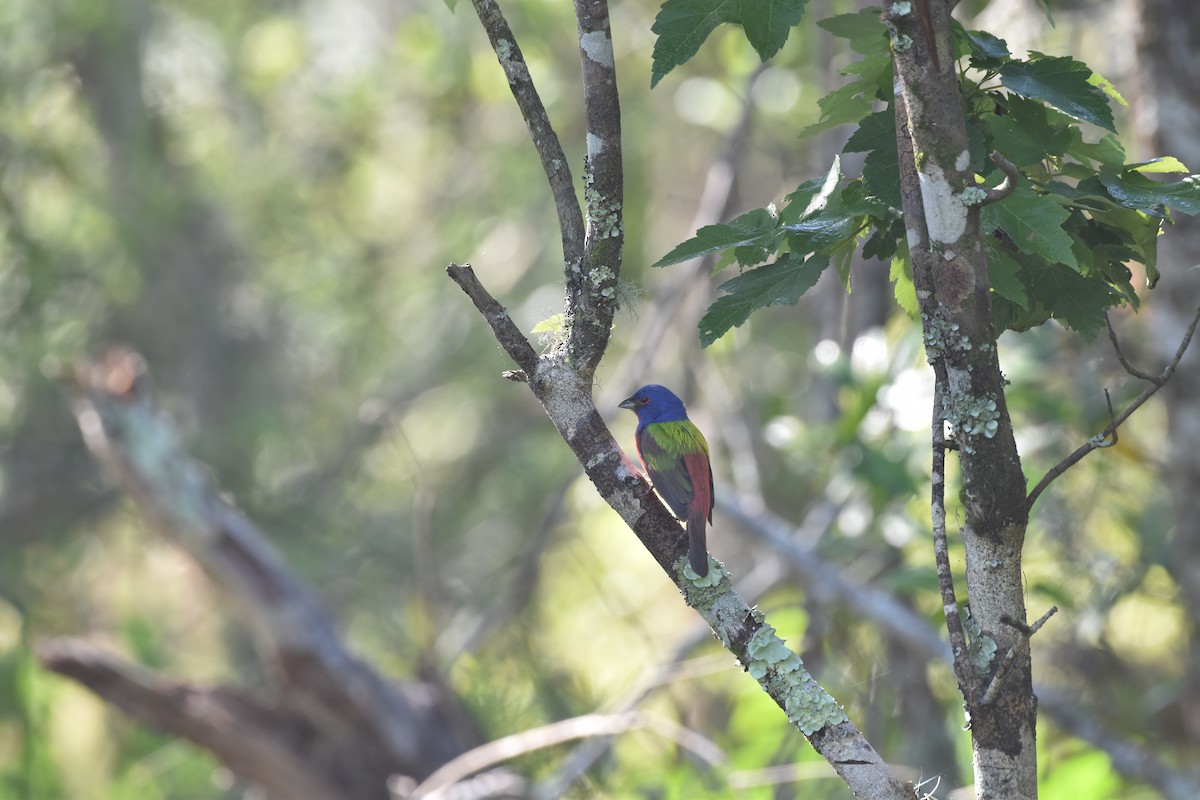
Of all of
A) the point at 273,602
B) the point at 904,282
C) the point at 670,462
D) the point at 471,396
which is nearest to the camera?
the point at 904,282

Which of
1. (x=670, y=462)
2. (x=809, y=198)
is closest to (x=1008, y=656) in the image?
(x=809, y=198)

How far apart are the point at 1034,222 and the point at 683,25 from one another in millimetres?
591

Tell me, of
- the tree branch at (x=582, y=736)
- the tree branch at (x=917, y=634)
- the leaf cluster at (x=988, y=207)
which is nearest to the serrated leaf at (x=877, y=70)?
the leaf cluster at (x=988, y=207)

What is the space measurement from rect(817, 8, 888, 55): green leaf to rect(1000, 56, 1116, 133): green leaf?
22 centimetres

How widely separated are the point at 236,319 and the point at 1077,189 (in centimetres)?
706

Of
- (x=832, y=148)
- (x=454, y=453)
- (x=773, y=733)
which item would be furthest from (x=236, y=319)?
(x=773, y=733)

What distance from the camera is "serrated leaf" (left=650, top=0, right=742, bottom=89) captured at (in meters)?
1.65

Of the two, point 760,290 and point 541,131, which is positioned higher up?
point 541,131

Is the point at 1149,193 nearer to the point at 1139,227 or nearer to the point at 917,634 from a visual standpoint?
the point at 1139,227

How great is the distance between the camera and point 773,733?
15.1 feet

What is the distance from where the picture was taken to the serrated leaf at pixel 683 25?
1652 mm

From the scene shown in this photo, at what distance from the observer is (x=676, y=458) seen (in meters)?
2.37

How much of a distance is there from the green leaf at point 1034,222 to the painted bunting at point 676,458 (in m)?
0.73

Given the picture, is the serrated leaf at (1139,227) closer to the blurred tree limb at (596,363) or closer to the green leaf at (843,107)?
the green leaf at (843,107)
